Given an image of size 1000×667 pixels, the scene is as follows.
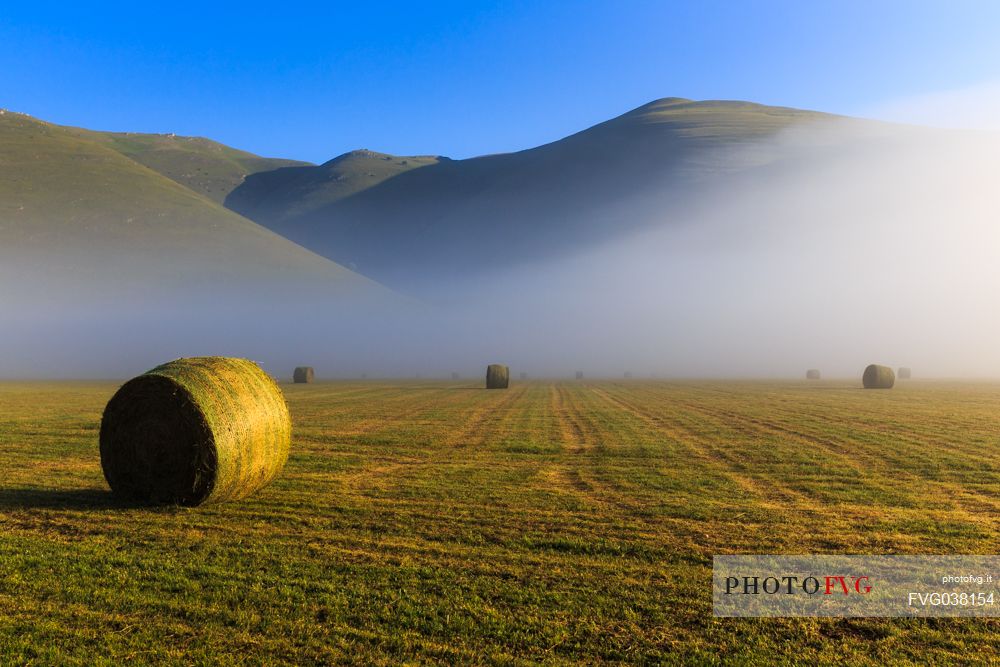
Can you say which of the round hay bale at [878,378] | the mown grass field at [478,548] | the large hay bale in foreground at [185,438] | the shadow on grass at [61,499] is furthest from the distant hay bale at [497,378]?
the shadow on grass at [61,499]

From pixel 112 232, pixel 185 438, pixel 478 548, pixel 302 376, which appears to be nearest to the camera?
pixel 478 548

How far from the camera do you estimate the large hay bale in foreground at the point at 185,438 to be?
1210 cm

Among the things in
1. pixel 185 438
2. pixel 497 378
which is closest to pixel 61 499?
pixel 185 438

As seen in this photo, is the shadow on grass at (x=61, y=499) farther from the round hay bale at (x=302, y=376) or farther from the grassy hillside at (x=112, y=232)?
the grassy hillside at (x=112, y=232)

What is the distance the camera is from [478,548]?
9.58m

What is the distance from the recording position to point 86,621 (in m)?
6.87

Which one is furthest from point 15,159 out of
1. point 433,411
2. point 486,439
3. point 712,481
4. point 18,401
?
point 712,481

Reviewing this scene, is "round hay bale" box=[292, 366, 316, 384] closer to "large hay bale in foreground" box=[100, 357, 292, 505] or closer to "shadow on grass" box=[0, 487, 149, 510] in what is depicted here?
"shadow on grass" box=[0, 487, 149, 510]

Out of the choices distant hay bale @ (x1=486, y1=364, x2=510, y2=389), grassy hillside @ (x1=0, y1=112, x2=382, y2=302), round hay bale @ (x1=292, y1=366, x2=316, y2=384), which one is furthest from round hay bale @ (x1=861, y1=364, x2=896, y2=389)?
grassy hillside @ (x1=0, y1=112, x2=382, y2=302)

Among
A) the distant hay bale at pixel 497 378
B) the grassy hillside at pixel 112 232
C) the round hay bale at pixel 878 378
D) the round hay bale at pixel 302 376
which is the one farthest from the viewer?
the grassy hillside at pixel 112 232

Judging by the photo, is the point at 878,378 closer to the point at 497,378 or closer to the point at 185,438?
the point at 497,378

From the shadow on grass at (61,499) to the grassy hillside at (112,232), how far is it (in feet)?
401

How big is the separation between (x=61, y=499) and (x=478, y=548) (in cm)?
942

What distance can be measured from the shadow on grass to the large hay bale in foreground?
0.34 metres
